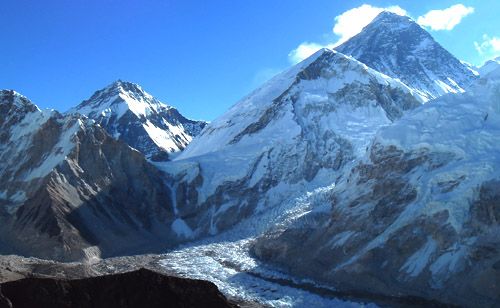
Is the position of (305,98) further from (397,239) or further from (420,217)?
(397,239)

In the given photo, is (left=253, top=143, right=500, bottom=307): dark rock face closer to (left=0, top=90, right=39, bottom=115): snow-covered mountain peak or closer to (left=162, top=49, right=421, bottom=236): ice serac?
(left=162, top=49, right=421, bottom=236): ice serac

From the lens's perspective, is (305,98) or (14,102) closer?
(14,102)

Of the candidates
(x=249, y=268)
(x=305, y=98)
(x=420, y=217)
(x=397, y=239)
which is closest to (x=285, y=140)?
(x=305, y=98)

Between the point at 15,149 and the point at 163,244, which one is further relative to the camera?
the point at 15,149

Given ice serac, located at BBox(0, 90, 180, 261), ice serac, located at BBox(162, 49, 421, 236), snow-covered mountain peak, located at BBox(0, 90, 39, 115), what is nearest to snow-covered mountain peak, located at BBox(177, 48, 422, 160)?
ice serac, located at BBox(162, 49, 421, 236)

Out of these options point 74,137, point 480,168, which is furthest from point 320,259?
point 74,137

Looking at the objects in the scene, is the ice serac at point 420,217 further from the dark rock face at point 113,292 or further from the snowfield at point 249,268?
the dark rock face at point 113,292

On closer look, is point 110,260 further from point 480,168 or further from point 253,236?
point 480,168
